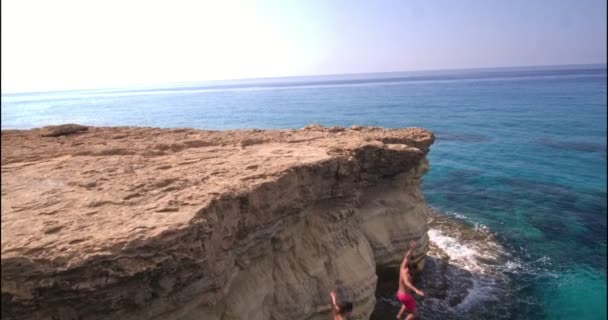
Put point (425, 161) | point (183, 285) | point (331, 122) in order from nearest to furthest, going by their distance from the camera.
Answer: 1. point (183, 285)
2. point (425, 161)
3. point (331, 122)

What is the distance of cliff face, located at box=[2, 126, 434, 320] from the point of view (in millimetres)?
5230

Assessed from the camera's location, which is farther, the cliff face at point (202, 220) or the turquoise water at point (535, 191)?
the turquoise water at point (535, 191)

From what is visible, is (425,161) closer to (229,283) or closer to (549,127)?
(229,283)

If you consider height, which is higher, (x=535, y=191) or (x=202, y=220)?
(x=202, y=220)

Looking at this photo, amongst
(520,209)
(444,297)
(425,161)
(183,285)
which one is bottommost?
(444,297)

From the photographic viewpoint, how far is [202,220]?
19.3ft

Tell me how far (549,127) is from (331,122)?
70.0ft

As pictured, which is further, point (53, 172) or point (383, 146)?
point (383, 146)

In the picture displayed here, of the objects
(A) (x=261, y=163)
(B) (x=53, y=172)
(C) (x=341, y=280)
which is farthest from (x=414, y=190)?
(B) (x=53, y=172)

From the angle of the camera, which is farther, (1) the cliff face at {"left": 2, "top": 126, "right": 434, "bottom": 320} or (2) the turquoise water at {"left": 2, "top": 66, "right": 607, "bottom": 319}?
(2) the turquoise water at {"left": 2, "top": 66, "right": 607, "bottom": 319}

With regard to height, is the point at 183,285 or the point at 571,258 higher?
the point at 183,285

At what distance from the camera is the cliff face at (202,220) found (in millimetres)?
5230

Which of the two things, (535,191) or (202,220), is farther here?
(535,191)

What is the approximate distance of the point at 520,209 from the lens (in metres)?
18.3
